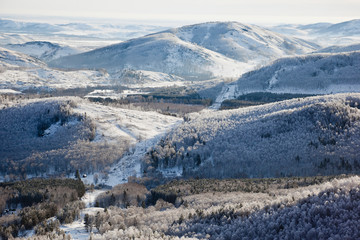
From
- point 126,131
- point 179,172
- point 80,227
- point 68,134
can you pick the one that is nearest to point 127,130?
point 126,131

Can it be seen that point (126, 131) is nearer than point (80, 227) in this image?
No

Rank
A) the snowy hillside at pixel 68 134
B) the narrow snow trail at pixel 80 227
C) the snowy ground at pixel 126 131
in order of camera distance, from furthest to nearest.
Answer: the snowy hillside at pixel 68 134, the snowy ground at pixel 126 131, the narrow snow trail at pixel 80 227

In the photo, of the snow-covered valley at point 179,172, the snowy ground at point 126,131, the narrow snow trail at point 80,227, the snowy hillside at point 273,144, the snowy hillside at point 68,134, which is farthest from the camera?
the snowy hillside at point 68,134

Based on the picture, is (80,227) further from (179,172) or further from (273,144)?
(273,144)

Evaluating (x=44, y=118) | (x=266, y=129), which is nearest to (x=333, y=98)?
(x=266, y=129)

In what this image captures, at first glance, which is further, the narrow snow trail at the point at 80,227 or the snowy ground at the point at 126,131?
the snowy ground at the point at 126,131

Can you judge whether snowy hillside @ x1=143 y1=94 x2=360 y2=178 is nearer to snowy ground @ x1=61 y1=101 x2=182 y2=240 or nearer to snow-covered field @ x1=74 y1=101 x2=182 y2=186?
snow-covered field @ x1=74 y1=101 x2=182 y2=186

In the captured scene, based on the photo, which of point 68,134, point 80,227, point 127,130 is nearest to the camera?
point 80,227

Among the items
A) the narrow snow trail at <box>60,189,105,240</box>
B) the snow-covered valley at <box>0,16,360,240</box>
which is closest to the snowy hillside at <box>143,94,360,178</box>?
the snow-covered valley at <box>0,16,360,240</box>

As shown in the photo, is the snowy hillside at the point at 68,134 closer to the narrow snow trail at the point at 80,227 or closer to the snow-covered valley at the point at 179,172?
the snow-covered valley at the point at 179,172

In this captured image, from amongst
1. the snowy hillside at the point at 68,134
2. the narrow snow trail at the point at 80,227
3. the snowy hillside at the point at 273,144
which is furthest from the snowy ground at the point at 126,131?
the snowy hillside at the point at 273,144
